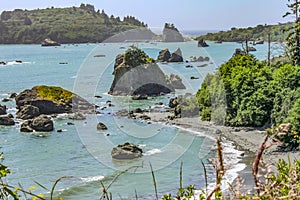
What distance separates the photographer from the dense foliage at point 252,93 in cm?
3090

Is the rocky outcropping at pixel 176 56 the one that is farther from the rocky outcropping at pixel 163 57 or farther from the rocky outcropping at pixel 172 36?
the rocky outcropping at pixel 172 36

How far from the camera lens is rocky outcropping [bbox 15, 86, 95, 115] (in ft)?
154

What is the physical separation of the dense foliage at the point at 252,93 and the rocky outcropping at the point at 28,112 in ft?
50.0

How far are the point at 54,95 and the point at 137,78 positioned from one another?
13633mm

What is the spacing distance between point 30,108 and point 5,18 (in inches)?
6265

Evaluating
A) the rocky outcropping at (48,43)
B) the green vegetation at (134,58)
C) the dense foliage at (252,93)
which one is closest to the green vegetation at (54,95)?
the green vegetation at (134,58)

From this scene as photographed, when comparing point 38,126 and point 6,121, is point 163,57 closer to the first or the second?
point 6,121

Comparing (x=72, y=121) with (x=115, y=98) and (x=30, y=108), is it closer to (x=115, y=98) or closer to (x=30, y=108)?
(x=30, y=108)

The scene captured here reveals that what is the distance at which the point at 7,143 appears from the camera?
113 feet

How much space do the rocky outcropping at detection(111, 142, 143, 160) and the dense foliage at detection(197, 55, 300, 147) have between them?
332 inches

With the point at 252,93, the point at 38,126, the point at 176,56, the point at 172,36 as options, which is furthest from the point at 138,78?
the point at 172,36

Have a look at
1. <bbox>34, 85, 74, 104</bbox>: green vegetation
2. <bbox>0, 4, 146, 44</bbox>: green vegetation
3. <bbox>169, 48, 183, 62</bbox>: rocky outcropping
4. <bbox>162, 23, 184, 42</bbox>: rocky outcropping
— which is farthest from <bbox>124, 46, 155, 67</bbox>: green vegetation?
<bbox>0, 4, 146, 44</bbox>: green vegetation

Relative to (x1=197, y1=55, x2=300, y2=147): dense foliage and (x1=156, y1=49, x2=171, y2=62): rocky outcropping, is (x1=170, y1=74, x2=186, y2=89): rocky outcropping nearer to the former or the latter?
(x1=197, y1=55, x2=300, y2=147): dense foliage

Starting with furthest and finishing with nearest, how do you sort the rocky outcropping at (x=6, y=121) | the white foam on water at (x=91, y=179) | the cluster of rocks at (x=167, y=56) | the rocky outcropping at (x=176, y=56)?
the rocky outcropping at (x=176, y=56) < the cluster of rocks at (x=167, y=56) < the rocky outcropping at (x=6, y=121) < the white foam on water at (x=91, y=179)
